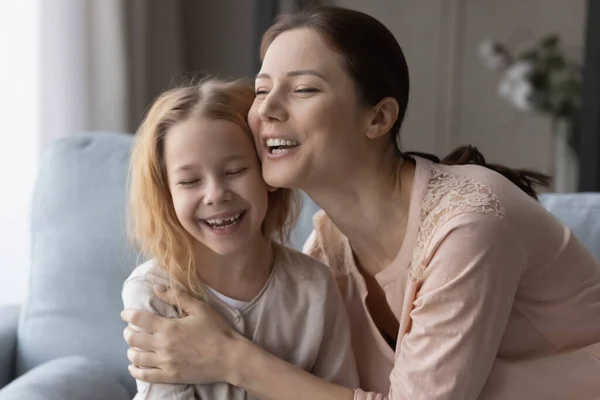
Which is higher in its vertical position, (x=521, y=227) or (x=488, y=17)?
(x=488, y=17)

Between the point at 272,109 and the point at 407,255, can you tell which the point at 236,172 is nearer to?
the point at 272,109

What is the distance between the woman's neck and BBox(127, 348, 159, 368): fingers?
0.38 metres

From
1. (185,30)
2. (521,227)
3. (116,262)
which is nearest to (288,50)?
(521,227)

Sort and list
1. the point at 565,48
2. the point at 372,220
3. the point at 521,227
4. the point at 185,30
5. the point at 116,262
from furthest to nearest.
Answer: the point at 565,48 → the point at 185,30 → the point at 116,262 → the point at 372,220 → the point at 521,227

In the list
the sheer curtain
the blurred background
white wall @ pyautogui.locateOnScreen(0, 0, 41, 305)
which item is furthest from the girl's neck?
white wall @ pyautogui.locateOnScreen(0, 0, 41, 305)

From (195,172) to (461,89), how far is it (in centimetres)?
301

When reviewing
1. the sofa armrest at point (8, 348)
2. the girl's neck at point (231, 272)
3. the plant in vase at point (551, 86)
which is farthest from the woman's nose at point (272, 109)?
the plant in vase at point (551, 86)

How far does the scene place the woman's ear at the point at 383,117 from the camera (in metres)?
1.39

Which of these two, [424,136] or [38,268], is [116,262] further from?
[424,136]

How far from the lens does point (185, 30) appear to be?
3221 millimetres

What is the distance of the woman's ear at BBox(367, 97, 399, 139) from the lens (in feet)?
4.54

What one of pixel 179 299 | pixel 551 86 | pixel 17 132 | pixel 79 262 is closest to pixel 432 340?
pixel 179 299

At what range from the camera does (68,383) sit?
1614mm

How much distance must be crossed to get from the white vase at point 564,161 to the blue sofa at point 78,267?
86.2 inches
